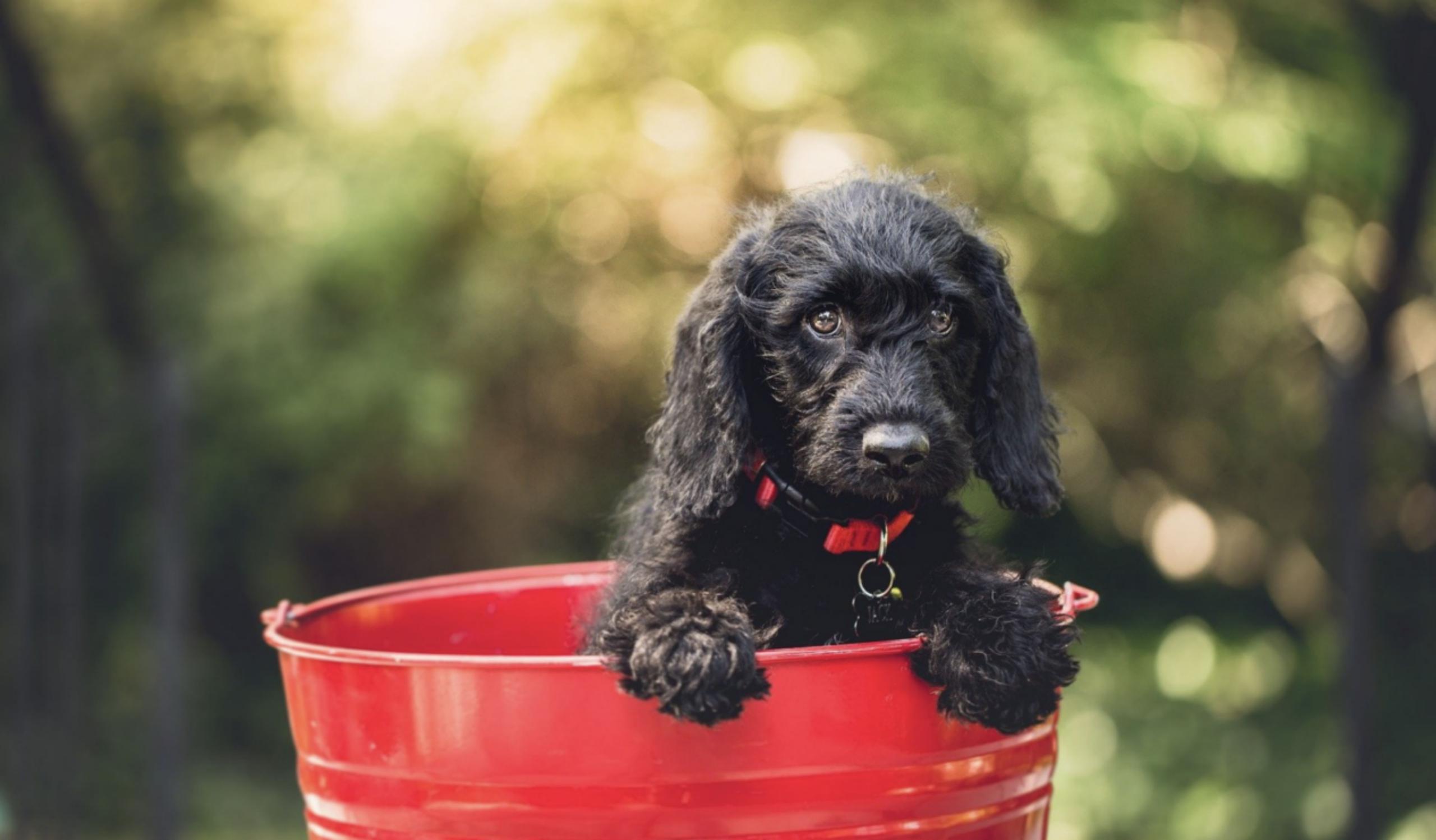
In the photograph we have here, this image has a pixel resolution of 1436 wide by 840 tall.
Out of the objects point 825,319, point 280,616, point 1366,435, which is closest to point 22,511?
point 280,616

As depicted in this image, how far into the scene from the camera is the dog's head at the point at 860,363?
6.82 feet

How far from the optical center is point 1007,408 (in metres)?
2.36

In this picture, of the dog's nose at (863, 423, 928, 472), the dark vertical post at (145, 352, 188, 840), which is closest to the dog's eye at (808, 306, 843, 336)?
the dog's nose at (863, 423, 928, 472)

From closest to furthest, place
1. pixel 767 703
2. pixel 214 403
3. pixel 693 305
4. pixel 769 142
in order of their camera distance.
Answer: pixel 767 703 < pixel 693 305 < pixel 769 142 < pixel 214 403

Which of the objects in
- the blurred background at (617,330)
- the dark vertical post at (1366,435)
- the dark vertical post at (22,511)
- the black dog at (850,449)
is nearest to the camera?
the black dog at (850,449)

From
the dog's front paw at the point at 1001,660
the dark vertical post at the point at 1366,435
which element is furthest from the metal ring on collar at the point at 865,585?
the dark vertical post at the point at 1366,435

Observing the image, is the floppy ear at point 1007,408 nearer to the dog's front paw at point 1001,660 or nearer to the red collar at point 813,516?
the red collar at point 813,516

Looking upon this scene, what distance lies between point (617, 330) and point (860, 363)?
4.10m

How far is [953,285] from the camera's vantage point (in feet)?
7.39

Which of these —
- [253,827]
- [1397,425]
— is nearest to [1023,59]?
[1397,425]

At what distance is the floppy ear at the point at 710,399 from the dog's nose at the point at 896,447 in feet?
0.83

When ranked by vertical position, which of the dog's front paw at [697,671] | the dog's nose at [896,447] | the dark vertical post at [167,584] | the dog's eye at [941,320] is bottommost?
the dark vertical post at [167,584]

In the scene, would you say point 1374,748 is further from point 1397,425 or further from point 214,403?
point 214,403

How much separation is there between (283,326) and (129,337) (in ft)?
3.68
